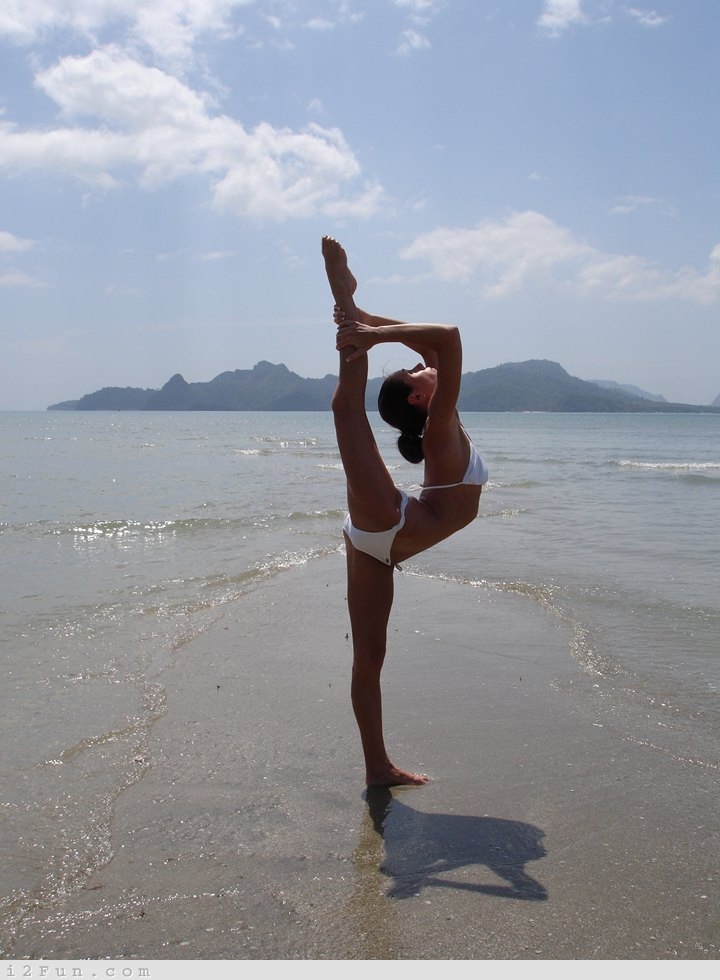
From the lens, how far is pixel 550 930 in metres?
2.41

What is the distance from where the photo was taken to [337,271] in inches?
137

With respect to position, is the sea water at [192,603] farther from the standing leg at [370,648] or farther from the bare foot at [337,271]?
the bare foot at [337,271]

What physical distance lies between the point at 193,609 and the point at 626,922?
4.70 meters

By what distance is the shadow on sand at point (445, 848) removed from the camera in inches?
106

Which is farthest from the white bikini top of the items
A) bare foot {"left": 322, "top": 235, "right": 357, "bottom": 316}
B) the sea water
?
the sea water

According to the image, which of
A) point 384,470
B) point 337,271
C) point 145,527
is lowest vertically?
point 145,527

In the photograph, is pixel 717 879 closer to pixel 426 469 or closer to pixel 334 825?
pixel 334 825

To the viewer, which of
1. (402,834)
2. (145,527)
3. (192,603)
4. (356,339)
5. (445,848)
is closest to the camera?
(445,848)

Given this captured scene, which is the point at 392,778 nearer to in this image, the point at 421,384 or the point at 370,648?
the point at 370,648

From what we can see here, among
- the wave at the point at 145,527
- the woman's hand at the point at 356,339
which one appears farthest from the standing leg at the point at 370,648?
the wave at the point at 145,527

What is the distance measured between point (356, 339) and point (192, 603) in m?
4.16

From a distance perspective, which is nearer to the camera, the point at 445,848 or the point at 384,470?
the point at 445,848

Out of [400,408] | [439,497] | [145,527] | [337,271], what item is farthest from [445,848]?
[145,527]
